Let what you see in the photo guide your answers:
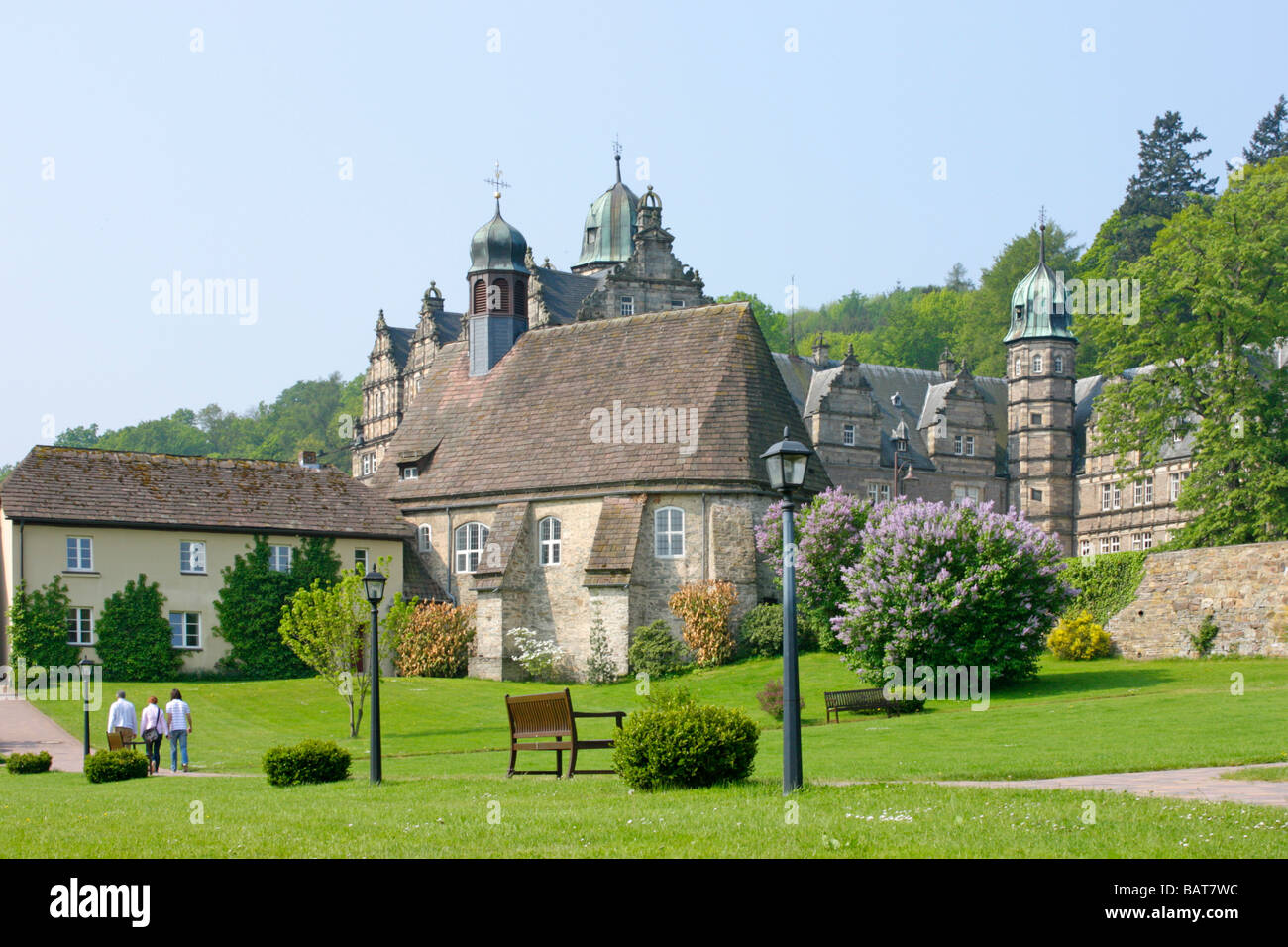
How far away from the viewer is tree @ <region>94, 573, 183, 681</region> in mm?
42594

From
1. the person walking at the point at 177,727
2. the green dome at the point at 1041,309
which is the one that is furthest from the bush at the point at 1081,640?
the green dome at the point at 1041,309

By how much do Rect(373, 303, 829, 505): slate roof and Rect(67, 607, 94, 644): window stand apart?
11.2 metres

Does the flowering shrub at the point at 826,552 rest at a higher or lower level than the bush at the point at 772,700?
higher

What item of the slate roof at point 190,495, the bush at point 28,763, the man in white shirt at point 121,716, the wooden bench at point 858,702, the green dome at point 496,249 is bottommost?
the bush at point 28,763

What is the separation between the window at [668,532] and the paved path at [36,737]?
17783 millimetres

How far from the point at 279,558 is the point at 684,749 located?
32.2m

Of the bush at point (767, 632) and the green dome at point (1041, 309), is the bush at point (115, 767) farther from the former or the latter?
the green dome at point (1041, 309)

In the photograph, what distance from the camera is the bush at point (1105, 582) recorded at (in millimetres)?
39719

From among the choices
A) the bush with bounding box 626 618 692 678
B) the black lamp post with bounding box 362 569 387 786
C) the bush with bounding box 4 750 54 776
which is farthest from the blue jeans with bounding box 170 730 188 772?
the bush with bounding box 626 618 692 678

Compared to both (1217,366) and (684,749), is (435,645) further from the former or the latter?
(684,749)

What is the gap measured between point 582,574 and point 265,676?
1015 centimetres

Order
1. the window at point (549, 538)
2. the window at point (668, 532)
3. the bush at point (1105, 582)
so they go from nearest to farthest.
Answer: the bush at point (1105, 582) < the window at point (668, 532) < the window at point (549, 538)
